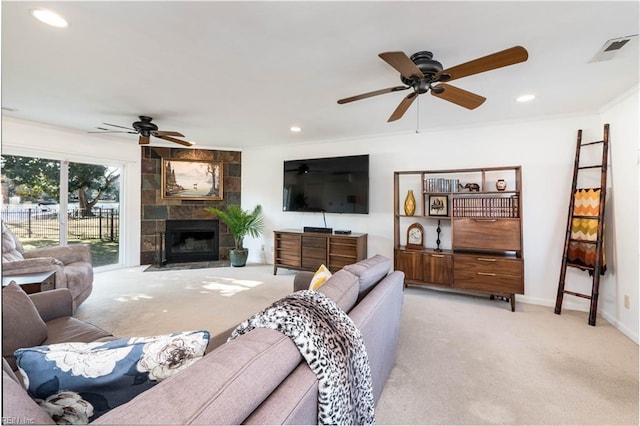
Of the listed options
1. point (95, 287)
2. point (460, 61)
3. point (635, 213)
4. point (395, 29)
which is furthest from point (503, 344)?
point (95, 287)

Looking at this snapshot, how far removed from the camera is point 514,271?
3266mm

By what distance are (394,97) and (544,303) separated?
3045 mm

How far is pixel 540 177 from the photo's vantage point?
3537 mm

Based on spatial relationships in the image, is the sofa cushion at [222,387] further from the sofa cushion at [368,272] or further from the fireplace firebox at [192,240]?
the fireplace firebox at [192,240]

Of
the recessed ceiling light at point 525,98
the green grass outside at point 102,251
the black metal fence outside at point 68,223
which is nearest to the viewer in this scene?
the recessed ceiling light at point 525,98

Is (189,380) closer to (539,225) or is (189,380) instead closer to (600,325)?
(600,325)

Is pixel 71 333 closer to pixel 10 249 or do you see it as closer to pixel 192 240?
pixel 10 249

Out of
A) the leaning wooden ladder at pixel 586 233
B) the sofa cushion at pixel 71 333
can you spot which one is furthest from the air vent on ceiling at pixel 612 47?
the sofa cushion at pixel 71 333

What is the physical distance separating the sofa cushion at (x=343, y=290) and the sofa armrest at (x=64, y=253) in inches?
134

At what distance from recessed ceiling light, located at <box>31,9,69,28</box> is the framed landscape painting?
372cm

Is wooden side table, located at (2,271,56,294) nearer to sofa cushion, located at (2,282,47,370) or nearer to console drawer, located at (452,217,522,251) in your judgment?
sofa cushion, located at (2,282,47,370)

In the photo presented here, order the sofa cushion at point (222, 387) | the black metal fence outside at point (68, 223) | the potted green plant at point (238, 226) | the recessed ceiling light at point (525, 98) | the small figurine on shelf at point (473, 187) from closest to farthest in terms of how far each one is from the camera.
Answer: the sofa cushion at point (222, 387), the recessed ceiling light at point (525, 98), the small figurine on shelf at point (473, 187), the black metal fence outside at point (68, 223), the potted green plant at point (238, 226)

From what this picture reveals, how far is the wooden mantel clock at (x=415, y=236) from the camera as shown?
395 cm

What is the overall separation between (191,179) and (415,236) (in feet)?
13.7
